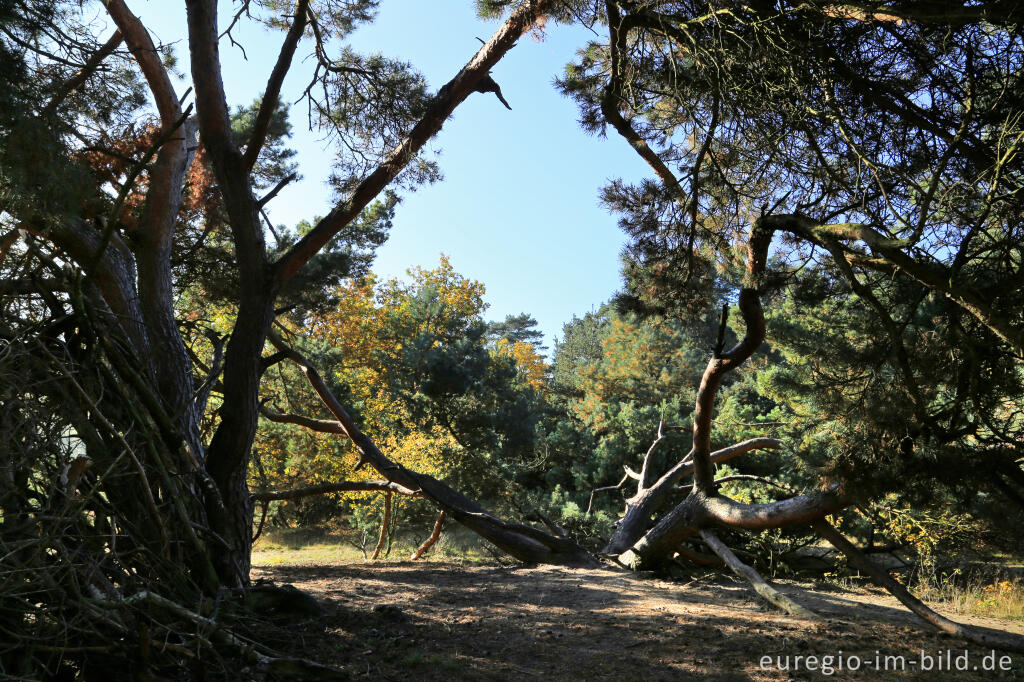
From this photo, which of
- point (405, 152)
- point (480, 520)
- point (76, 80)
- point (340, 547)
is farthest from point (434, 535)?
point (76, 80)

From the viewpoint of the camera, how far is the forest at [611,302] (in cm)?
263

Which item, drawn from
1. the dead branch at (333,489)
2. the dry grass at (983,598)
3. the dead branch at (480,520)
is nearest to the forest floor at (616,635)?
the dry grass at (983,598)

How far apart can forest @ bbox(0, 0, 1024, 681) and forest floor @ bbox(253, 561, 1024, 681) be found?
5 cm

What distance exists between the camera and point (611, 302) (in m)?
5.62

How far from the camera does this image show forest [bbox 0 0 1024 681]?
263cm

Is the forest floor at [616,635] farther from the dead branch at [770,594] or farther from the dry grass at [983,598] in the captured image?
the dry grass at [983,598]

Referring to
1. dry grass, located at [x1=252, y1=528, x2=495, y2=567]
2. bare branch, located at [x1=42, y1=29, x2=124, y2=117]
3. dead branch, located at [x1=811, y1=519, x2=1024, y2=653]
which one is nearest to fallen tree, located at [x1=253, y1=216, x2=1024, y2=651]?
dead branch, located at [x1=811, y1=519, x2=1024, y2=653]

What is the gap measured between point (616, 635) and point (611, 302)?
2.76 metres

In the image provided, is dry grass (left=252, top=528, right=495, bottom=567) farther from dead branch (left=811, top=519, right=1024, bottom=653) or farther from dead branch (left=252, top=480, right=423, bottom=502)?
dead branch (left=811, top=519, right=1024, bottom=653)

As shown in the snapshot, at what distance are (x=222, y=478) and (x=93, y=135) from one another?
3.64m

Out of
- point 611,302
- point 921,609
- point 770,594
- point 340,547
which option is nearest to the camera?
point 921,609

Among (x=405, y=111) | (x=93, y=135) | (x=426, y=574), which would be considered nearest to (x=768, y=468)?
(x=426, y=574)

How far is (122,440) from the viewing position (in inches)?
113

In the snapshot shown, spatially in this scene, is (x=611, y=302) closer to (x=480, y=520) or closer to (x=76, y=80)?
(x=480, y=520)
